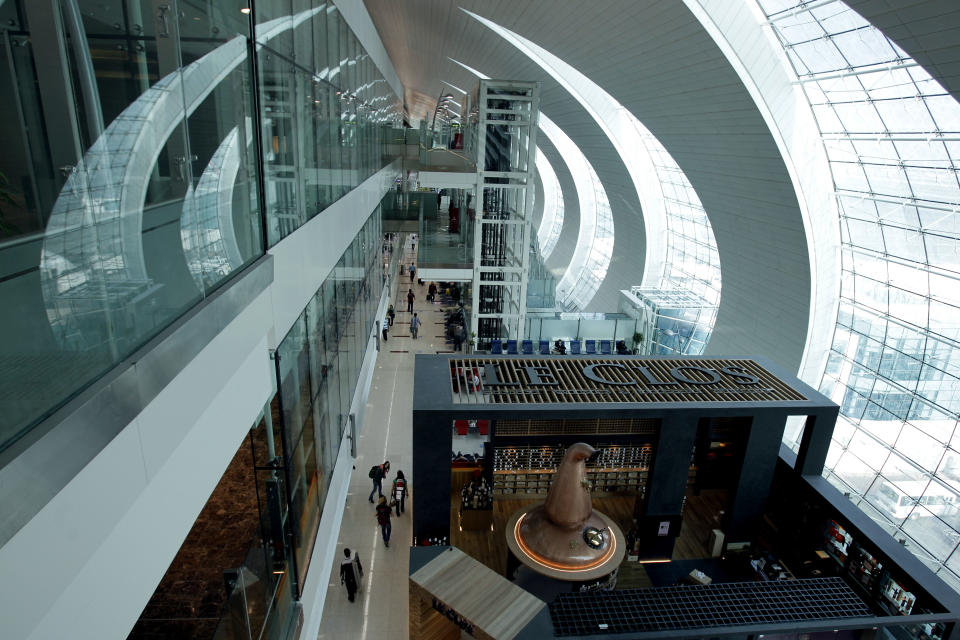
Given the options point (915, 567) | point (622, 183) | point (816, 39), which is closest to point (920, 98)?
point (816, 39)

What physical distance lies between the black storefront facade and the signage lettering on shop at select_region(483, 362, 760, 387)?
4 cm

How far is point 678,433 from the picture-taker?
13031mm

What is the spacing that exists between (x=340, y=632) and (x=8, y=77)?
36.9ft

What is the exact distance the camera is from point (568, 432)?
545 inches

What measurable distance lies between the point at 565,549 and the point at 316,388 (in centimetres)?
617

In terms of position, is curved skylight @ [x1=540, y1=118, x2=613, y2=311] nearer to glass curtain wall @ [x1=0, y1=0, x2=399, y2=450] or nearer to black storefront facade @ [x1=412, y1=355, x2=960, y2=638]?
black storefront facade @ [x1=412, y1=355, x2=960, y2=638]

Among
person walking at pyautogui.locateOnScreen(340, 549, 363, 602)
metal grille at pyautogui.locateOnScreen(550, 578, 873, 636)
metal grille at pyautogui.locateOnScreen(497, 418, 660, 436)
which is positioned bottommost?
person walking at pyautogui.locateOnScreen(340, 549, 363, 602)

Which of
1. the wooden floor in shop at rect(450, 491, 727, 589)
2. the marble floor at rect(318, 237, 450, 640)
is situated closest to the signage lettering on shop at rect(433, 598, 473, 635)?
the marble floor at rect(318, 237, 450, 640)

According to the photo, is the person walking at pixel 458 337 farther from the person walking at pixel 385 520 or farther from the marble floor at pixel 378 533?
the person walking at pixel 385 520

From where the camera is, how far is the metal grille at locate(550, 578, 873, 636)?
9.68 m

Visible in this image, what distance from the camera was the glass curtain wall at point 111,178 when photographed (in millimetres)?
1931

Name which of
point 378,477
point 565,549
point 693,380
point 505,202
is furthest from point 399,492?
point 505,202

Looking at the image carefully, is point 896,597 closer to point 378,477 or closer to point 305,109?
point 378,477

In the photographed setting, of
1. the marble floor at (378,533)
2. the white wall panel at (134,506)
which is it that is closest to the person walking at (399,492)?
the marble floor at (378,533)
